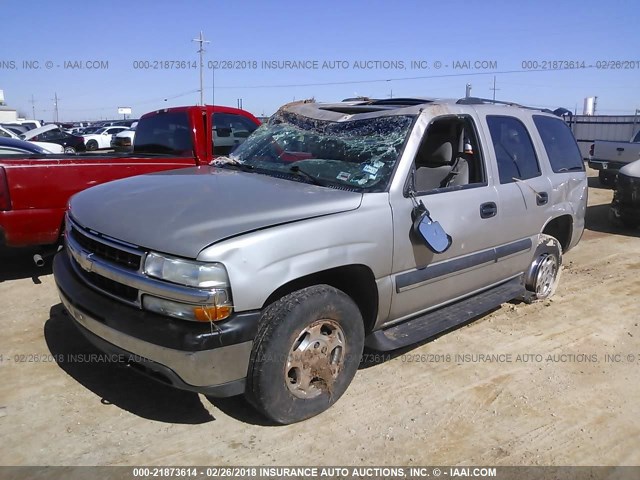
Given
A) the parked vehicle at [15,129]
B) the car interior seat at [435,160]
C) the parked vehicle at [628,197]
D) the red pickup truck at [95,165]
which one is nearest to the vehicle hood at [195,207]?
the car interior seat at [435,160]

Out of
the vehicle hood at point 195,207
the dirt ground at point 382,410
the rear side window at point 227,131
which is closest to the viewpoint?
the vehicle hood at point 195,207

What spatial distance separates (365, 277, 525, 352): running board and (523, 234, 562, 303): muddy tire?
35 centimetres

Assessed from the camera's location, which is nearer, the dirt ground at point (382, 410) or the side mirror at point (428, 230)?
the dirt ground at point (382, 410)

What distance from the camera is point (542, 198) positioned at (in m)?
4.66

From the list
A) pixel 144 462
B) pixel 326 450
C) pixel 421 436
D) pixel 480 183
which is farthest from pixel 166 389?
pixel 480 183

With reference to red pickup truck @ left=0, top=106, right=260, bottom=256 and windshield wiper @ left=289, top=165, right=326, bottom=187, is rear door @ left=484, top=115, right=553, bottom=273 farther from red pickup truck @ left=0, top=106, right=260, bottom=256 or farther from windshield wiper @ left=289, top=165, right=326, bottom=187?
red pickup truck @ left=0, top=106, right=260, bottom=256

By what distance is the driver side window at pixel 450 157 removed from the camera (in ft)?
13.4

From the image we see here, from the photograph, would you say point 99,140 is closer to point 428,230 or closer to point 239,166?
point 239,166

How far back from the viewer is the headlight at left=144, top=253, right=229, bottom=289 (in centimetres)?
254

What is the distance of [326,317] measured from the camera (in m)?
3.03

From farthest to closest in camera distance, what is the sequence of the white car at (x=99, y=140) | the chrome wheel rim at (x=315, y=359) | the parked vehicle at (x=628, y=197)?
the white car at (x=99, y=140) < the parked vehicle at (x=628, y=197) < the chrome wheel rim at (x=315, y=359)

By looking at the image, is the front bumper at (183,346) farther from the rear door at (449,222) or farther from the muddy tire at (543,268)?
the muddy tire at (543,268)

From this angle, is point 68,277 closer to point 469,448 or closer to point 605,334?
point 469,448

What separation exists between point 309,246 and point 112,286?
1.10 metres
